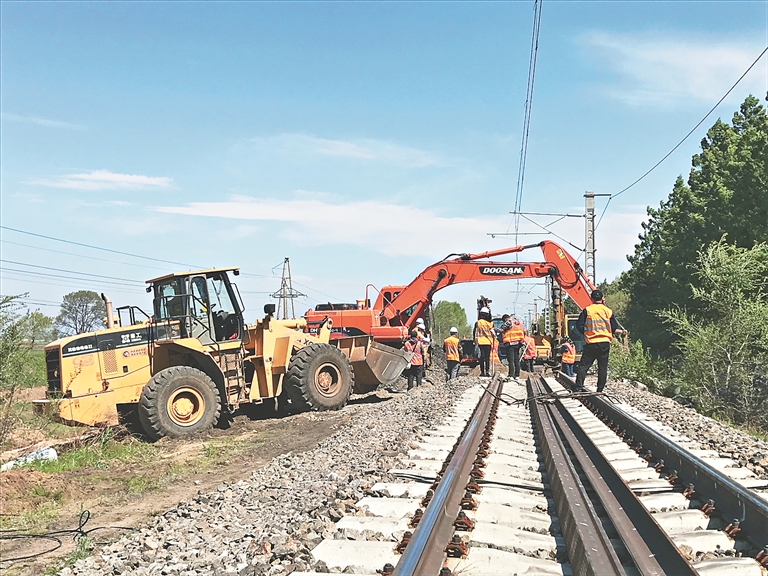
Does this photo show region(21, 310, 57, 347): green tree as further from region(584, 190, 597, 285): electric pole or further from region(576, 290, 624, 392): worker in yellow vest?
region(584, 190, 597, 285): electric pole

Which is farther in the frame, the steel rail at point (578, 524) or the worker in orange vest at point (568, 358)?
the worker in orange vest at point (568, 358)

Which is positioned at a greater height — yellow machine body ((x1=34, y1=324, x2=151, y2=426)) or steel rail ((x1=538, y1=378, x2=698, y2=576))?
yellow machine body ((x1=34, y1=324, x2=151, y2=426))

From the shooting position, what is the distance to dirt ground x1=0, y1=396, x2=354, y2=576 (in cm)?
698

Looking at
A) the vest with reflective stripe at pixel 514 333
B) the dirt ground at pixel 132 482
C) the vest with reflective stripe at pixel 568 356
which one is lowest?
the dirt ground at pixel 132 482

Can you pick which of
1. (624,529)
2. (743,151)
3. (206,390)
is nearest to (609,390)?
(206,390)

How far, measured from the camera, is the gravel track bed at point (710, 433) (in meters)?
7.18

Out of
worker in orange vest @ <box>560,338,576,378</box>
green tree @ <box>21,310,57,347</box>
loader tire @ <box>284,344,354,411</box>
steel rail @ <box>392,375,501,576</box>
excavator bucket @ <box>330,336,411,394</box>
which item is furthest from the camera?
worker in orange vest @ <box>560,338,576,378</box>

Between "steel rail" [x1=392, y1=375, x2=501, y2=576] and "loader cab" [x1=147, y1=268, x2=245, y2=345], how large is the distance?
732 cm

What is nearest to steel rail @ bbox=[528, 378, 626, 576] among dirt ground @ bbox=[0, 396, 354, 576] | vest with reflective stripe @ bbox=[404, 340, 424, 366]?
dirt ground @ bbox=[0, 396, 354, 576]

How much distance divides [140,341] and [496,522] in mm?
9468

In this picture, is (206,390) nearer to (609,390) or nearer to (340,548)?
(609,390)

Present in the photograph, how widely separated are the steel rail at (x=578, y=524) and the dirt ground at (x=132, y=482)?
4.05 meters

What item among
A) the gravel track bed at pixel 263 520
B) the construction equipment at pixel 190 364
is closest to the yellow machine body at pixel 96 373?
the construction equipment at pixel 190 364

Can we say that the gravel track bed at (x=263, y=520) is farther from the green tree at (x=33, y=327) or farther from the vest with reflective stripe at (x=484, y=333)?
the vest with reflective stripe at (x=484, y=333)
